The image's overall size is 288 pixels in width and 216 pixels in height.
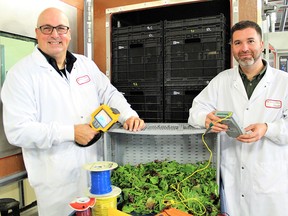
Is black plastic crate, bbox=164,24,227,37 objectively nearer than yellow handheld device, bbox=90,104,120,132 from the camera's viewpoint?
No

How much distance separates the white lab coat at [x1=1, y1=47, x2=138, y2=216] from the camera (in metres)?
1.56

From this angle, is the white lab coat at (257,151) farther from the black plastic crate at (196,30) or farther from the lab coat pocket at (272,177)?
the black plastic crate at (196,30)

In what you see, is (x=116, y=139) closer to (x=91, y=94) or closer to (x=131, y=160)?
(x=131, y=160)

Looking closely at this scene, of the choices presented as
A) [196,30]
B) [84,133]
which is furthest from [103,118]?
[196,30]

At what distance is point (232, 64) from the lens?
1.93 m

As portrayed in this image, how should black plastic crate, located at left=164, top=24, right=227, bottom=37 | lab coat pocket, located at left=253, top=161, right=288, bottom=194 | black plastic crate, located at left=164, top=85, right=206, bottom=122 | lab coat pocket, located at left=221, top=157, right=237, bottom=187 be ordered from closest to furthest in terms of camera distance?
lab coat pocket, located at left=253, top=161, right=288, bottom=194 < lab coat pocket, located at left=221, top=157, right=237, bottom=187 < black plastic crate, located at left=164, top=24, right=227, bottom=37 < black plastic crate, located at left=164, top=85, right=206, bottom=122

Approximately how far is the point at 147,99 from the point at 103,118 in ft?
1.94

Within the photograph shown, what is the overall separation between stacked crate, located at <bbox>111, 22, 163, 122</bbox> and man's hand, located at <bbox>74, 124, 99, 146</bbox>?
23.3 inches

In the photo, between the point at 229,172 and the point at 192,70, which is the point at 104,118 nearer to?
the point at 192,70

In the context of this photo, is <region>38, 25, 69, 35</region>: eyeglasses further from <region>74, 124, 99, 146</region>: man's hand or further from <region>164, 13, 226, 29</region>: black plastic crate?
<region>164, 13, 226, 29</region>: black plastic crate

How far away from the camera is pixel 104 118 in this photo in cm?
155

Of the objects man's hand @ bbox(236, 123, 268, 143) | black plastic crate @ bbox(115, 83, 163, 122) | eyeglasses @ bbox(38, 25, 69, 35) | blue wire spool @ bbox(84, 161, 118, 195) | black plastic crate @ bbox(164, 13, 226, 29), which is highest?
black plastic crate @ bbox(164, 13, 226, 29)

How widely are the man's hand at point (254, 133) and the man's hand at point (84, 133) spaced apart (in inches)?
32.2

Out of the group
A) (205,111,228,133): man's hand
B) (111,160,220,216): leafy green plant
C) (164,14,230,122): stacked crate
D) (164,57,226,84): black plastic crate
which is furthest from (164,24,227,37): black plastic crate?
(111,160,220,216): leafy green plant
